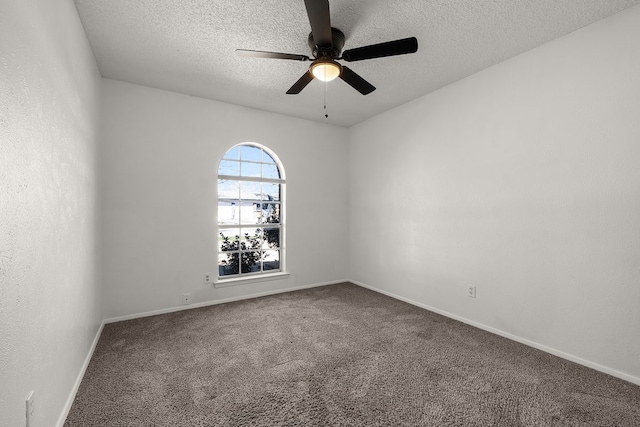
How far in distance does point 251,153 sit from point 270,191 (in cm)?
62

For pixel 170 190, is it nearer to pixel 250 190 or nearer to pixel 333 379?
pixel 250 190

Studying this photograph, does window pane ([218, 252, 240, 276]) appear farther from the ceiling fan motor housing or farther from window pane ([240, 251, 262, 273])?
the ceiling fan motor housing

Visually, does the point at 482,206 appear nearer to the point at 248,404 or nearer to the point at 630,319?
the point at 630,319

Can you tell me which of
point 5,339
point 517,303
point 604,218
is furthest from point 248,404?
point 604,218

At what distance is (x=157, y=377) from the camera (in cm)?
208

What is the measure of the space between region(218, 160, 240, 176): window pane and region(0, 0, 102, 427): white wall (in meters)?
1.77

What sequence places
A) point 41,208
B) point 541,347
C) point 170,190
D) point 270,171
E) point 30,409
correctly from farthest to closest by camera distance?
1. point 270,171
2. point 170,190
3. point 541,347
4. point 41,208
5. point 30,409

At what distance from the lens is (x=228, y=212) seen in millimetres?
3984

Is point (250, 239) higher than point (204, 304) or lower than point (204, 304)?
higher

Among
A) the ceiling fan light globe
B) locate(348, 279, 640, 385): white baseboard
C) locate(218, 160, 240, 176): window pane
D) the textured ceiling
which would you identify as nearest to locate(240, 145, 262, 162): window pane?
locate(218, 160, 240, 176): window pane

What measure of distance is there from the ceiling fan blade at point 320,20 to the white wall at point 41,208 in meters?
1.31

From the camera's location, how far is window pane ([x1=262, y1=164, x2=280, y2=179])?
4242mm

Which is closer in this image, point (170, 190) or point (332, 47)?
point (332, 47)

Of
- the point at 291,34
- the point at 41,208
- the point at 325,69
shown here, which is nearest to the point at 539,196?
the point at 325,69
